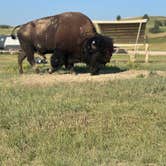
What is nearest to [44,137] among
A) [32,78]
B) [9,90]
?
[9,90]

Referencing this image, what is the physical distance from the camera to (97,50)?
15000 mm

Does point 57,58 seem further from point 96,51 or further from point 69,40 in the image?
point 96,51

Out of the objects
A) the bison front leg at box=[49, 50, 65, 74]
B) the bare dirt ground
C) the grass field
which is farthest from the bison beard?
the grass field

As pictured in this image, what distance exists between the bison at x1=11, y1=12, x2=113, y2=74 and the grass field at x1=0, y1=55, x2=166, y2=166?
3259 millimetres

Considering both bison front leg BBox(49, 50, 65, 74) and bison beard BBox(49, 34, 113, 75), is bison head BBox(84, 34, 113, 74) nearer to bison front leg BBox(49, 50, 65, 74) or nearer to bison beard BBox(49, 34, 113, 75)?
bison beard BBox(49, 34, 113, 75)

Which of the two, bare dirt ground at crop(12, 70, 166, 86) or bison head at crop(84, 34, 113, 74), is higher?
bison head at crop(84, 34, 113, 74)

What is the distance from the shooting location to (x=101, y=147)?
7266mm

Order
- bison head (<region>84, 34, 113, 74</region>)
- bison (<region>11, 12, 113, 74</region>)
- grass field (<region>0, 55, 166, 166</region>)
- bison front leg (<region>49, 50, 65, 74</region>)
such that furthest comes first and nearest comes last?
bison front leg (<region>49, 50, 65, 74</region>) < bison (<region>11, 12, 113, 74</region>) < bison head (<region>84, 34, 113, 74</region>) < grass field (<region>0, 55, 166, 166</region>)

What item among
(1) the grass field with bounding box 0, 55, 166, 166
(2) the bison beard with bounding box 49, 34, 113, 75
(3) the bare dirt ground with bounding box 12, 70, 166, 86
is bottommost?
(3) the bare dirt ground with bounding box 12, 70, 166, 86

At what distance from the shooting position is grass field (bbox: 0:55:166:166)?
6.88m

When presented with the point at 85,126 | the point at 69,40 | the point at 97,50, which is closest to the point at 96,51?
the point at 97,50

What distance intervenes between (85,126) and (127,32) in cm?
1697

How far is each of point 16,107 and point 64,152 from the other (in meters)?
2.75

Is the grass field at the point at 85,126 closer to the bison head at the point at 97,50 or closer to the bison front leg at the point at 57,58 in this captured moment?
the bison head at the point at 97,50
